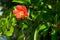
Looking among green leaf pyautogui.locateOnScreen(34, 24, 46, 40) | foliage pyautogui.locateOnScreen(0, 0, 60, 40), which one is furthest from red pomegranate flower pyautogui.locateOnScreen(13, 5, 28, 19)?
green leaf pyautogui.locateOnScreen(34, 24, 46, 40)

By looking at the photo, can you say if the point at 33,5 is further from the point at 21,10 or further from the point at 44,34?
the point at 44,34

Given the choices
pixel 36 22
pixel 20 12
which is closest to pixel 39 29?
pixel 36 22

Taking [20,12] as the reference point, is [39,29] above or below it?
below

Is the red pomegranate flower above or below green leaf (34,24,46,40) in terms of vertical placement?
above

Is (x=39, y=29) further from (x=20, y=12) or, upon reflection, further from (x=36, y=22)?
(x=20, y=12)

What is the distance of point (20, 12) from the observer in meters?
1.83

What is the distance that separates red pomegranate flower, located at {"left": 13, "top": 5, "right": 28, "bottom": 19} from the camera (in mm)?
1807

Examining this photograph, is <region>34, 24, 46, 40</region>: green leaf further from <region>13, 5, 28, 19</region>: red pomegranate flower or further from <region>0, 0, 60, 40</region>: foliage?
<region>13, 5, 28, 19</region>: red pomegranate flower

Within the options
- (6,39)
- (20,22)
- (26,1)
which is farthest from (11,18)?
(6,39)

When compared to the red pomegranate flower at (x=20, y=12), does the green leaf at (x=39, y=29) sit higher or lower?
lower

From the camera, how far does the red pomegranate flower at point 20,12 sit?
71.1 inches

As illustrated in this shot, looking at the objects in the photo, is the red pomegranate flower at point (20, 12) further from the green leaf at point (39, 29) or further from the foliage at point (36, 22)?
the green leaf at point (39, 29)

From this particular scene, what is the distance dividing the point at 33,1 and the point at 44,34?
0.28 m

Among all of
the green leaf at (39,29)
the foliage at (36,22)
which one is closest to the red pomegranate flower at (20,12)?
the foliage at (36,22)
